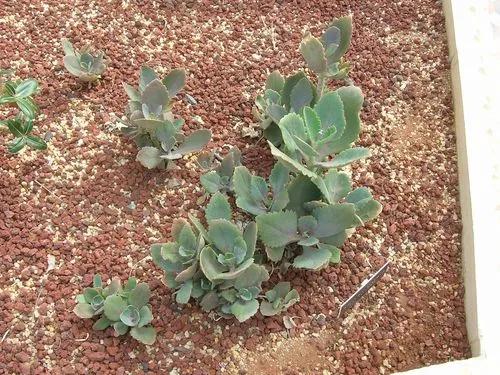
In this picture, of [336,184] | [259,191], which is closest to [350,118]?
[336,184]

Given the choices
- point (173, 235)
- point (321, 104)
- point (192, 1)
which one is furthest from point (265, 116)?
point (192, 1)

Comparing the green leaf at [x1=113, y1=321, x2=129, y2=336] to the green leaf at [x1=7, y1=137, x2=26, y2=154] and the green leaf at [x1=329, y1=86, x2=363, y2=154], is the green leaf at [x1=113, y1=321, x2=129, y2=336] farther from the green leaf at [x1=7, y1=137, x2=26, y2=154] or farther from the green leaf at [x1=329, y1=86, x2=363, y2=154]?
the green leaf at [x1=329, y1=86, x2=363, y2=154]

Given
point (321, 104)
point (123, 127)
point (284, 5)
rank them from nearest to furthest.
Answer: point (321, 104) < point (123, 127) < point (284, 5)

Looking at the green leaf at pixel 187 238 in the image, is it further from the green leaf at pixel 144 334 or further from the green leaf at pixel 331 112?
the green leaf at pixel 331 112

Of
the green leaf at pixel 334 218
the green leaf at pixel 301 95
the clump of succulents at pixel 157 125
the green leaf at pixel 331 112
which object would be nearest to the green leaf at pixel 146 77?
the clump of succulents at pixel 157 125

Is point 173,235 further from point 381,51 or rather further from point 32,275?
point 381,51

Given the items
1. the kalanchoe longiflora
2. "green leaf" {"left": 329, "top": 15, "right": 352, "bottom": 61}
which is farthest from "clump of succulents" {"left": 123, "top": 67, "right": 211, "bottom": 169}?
"green leaf" {"left": 329, "top": 15, "right": 352, "bottom": 61}
